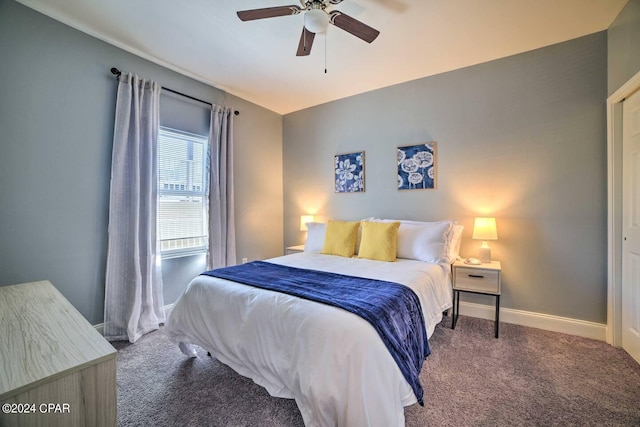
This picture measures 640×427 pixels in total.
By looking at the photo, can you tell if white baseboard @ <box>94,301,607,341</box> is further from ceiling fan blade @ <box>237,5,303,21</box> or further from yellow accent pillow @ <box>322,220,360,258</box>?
ceiling fan blade @ <box>237,5,303,21</box>

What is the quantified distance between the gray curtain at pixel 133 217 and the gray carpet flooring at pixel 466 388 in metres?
0.30

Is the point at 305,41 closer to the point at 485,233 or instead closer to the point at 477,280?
the point at 485,233

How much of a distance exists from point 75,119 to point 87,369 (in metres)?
2.39

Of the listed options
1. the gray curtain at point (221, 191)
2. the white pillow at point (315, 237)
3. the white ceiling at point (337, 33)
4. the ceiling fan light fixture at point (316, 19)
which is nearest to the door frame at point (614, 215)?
the white ceiling at point (337, 33)

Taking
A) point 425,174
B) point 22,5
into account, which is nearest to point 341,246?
point 425,174

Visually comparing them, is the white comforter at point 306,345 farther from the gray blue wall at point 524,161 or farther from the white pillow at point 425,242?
the gray blue wall at point 524,161

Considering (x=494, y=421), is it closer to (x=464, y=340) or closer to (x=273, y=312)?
(x=464, y=340)

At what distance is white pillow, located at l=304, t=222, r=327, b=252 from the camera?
325cm

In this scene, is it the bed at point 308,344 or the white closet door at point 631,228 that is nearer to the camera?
the bed at point 308,344

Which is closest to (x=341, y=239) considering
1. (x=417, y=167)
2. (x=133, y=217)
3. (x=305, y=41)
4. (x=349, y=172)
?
(x=349, y=172)

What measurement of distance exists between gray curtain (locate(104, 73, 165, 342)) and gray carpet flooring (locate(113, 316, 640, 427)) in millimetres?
304

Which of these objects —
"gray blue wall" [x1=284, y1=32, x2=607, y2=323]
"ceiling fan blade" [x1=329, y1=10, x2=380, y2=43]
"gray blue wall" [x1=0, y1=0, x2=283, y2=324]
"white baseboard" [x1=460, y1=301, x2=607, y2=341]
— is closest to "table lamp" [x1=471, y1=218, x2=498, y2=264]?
"gray blue wall" [x1=284, y1=32, x2=607, y2=323]

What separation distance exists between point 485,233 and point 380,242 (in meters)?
1.04

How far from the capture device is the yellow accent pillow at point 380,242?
8.71ft
